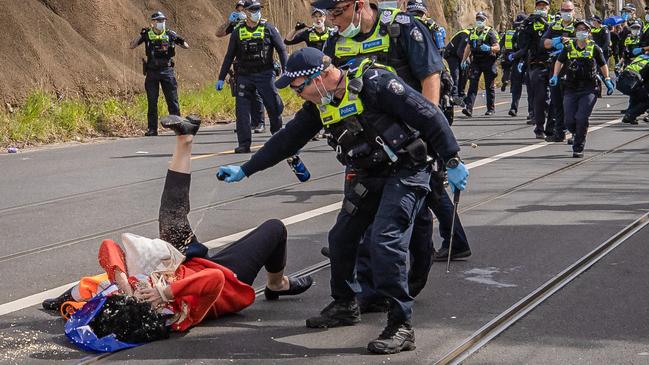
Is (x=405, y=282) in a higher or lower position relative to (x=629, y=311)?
higher

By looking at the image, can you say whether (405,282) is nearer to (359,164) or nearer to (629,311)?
(359,164)

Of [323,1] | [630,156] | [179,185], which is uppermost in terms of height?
[323,1]

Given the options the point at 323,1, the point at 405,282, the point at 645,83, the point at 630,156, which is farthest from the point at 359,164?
the point at 645,83

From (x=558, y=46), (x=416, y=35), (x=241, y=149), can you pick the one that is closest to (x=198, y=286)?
(x=416, y=35)

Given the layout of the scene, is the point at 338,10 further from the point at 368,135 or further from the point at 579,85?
the point at 579,85

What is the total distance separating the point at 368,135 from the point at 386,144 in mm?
103

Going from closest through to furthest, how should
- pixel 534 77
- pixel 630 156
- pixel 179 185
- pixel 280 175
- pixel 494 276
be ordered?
pixel 179 185, pixel 494 276, pixel 280 175, pixel 630 156, pixel 534 77

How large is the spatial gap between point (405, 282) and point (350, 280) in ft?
2.00

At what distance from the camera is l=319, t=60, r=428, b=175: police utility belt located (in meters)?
6.04

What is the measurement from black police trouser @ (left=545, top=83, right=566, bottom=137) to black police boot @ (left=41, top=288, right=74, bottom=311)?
10434 mm

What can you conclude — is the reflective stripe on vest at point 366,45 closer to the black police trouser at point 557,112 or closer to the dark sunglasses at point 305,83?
the dark sunglasses at point 305,83

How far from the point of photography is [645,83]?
19484mm

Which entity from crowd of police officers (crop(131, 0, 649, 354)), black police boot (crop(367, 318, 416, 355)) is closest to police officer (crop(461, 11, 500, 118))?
crowd of police officers (crop(131, 0, 649, 354))

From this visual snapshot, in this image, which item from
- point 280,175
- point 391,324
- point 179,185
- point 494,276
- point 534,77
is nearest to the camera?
A: point 391,324
